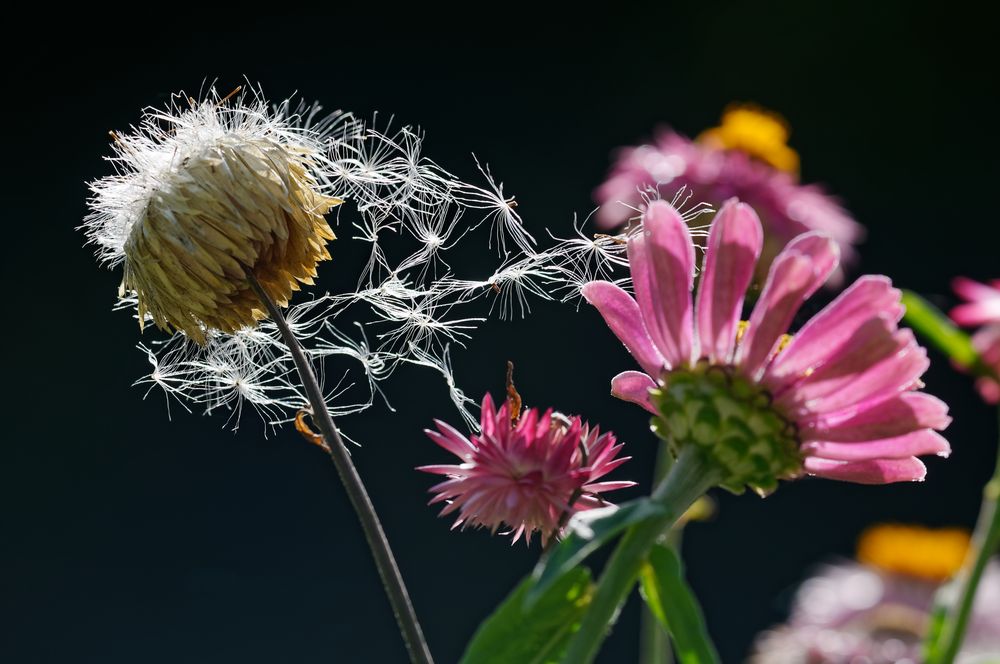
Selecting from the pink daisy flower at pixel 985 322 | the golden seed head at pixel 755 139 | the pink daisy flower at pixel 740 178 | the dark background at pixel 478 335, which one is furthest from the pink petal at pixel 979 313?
the dark background at pixel 478 335

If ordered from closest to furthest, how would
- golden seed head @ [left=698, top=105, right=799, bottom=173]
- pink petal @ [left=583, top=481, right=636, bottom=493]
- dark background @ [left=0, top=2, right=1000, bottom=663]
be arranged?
pink petal @ [left=583, top=481, right=636, bottom=493]
golden seed head @ [left=698, top=105, right=799, bottom=173]
dark background @ [left=0, top=2, right=1000, bottom=663]

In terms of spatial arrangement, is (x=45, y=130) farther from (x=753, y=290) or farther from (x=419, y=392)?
(x=753, y=290)

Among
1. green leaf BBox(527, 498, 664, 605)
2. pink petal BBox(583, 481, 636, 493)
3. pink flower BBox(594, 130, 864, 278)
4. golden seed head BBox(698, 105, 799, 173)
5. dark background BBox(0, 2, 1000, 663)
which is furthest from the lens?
dark background BBox(0, 2, 1000, 663)

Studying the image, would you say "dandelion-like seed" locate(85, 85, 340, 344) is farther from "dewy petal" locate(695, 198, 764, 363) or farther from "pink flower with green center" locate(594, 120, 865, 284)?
"pink flower with green center" locate(594, 120, 865, 284)

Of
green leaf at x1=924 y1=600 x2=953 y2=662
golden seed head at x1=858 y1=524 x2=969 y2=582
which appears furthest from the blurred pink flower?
green leaf at x1=924 y1=600 x2=953 y2=662

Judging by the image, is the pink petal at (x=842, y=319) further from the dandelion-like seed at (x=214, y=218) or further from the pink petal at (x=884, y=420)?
the dandelion-like seed at (x=214, y=218)

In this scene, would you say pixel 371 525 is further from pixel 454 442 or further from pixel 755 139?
pixel 755 139
